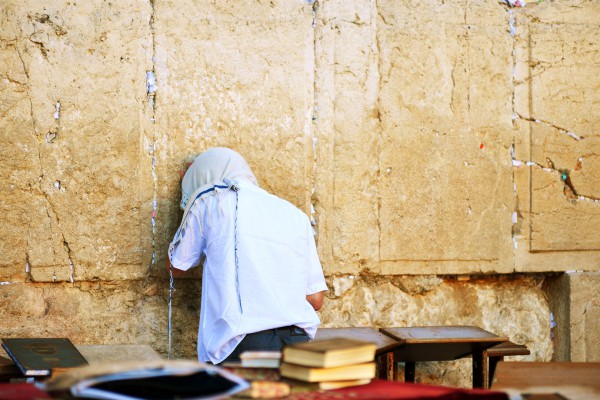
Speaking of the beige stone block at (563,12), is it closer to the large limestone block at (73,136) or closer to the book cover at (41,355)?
the large limestone block at (73,136)

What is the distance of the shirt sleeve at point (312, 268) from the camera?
4.10 meters

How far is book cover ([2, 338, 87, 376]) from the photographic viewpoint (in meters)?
3.41

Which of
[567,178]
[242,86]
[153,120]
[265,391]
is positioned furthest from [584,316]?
[265,391]

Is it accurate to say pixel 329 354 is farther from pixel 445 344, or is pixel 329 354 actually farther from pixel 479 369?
pixel 479 369

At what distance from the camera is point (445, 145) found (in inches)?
198

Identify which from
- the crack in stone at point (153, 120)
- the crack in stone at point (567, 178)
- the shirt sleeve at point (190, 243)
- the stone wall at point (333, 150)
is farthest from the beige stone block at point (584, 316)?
the crack in stone at point (153, 120)

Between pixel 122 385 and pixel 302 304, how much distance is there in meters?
1.80

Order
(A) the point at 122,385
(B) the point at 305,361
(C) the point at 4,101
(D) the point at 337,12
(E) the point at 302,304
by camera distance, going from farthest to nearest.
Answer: (D) the point at 337,12 < (C) the point at 4,101 < (E) the point at 302,304 < (B) the point at 305,361 < (A) the point at 122,385

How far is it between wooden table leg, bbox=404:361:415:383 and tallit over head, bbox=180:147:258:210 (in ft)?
4.88

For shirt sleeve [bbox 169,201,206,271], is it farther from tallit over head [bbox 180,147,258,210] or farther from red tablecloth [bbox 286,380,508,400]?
red tablecloth [bbox 286,380,508,400]

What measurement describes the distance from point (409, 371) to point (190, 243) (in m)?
1.67

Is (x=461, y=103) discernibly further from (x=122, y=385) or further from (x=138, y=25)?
(x=122, y=385)

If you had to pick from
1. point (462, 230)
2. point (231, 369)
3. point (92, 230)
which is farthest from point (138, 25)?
point (231, 369)

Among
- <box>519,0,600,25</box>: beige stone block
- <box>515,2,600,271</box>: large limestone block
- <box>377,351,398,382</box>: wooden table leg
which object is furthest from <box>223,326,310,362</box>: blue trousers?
<box>519,0,600,25</box>: beige stone block
